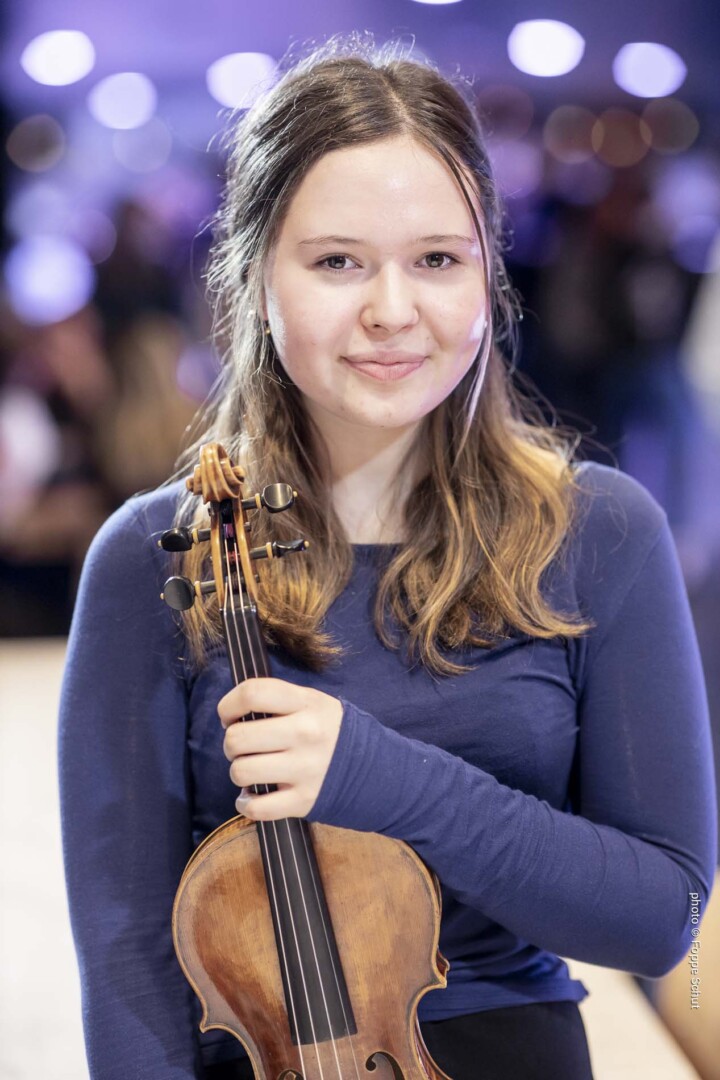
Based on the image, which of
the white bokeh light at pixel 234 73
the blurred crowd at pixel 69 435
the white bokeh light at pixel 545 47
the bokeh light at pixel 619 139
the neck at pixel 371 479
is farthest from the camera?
the bokeh light at pixel 619 139

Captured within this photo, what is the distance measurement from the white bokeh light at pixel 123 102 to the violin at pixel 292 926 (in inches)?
150

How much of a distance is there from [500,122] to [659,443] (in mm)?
1418

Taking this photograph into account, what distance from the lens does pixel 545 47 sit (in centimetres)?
396

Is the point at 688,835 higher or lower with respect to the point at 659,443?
lower

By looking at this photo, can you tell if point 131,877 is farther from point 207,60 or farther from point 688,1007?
point 207,60

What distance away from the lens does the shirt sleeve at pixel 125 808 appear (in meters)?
1.04

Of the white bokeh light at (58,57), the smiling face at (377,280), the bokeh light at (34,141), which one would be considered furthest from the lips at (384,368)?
the bokeh light at (34,141)

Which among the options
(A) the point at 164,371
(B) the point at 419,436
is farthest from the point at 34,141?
(B) the point at 419,436

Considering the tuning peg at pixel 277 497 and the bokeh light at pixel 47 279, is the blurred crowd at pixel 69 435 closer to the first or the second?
the bokeh light at pixel 47 279

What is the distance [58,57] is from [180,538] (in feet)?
12.4

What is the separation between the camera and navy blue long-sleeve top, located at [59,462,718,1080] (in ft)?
3.39

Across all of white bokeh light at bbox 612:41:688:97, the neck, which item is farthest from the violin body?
white bokeh light at bbox 612:41:688:97

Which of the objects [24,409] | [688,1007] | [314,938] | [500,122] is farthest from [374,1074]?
[500,122]

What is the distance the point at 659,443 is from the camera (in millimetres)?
3725
